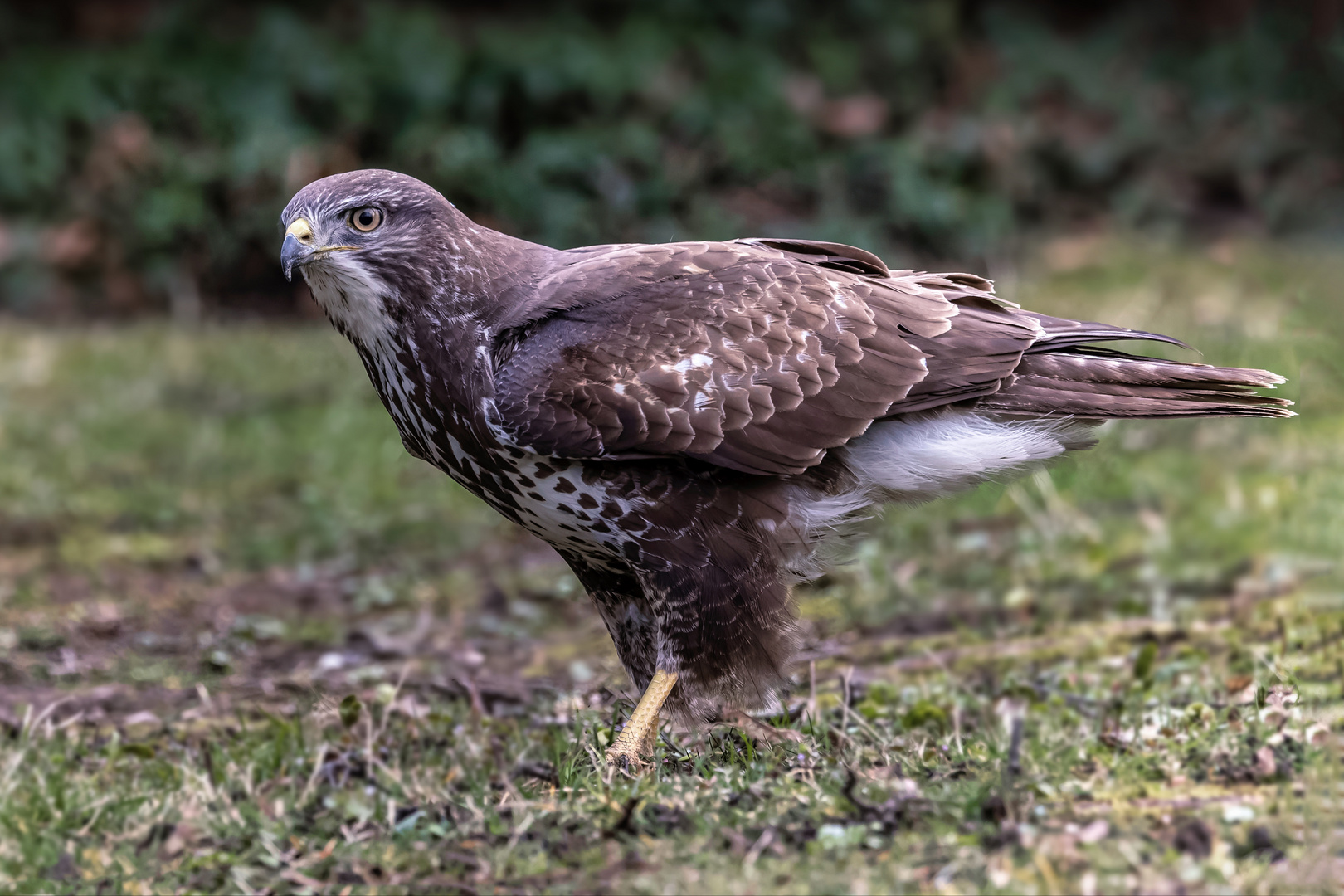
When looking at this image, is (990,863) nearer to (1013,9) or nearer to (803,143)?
(803,143)

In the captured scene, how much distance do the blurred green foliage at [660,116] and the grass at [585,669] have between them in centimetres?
129

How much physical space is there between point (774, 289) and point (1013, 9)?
25.2ft

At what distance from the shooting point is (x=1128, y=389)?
407 centimetres

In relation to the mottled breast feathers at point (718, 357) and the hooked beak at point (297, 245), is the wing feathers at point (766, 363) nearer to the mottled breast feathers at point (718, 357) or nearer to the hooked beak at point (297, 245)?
the mottled breast feathers at point (718, 357)

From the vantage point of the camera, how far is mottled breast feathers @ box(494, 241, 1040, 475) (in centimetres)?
371

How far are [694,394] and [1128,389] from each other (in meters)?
1.21

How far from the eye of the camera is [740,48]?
10414 millimetres

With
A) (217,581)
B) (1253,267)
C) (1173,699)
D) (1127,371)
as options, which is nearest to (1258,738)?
(1173,699)

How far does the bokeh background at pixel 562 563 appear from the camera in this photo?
3.27m

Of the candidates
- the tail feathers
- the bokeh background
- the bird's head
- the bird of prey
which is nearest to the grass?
the bokeh background

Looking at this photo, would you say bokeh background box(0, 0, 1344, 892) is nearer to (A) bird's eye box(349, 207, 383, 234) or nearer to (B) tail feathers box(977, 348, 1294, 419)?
(B) tail feathers box(977, 348, 1294, 419)

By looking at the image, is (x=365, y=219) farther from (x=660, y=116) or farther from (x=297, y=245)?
(x=660, y=116)

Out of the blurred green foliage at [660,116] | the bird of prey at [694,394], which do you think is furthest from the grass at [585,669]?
the blurred green foliage at [660,116]

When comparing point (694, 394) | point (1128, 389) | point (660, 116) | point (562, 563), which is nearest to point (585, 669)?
point (562, 563)
